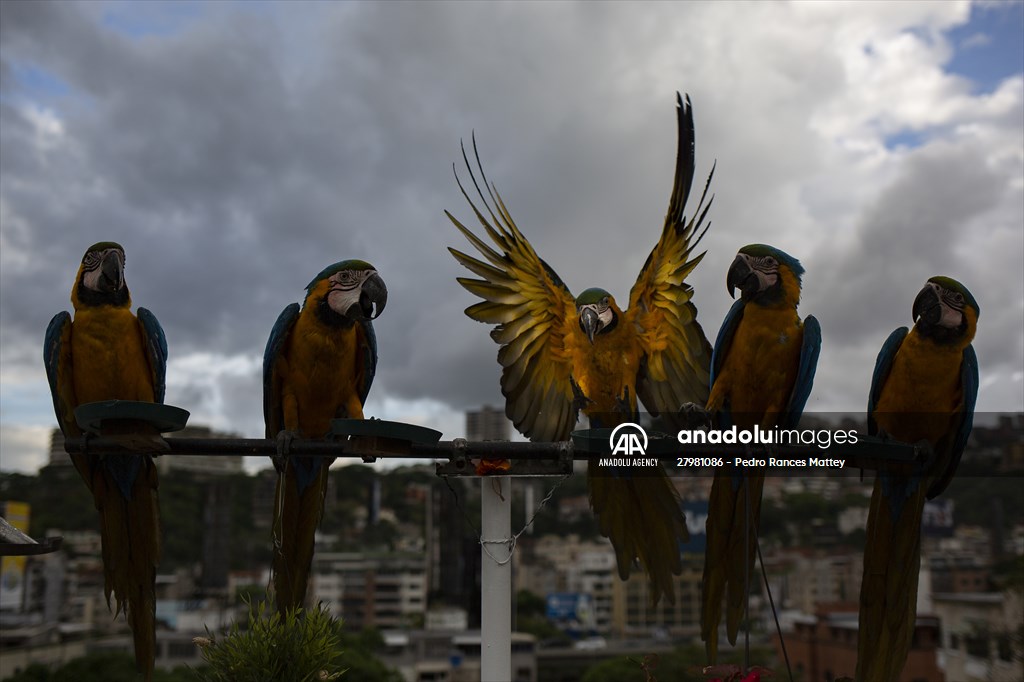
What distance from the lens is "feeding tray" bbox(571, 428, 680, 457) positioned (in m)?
5.04

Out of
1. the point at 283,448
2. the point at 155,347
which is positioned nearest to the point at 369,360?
the point at 283,448

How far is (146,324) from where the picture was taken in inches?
212

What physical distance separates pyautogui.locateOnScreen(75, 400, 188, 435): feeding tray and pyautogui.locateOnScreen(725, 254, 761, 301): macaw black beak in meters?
3.56

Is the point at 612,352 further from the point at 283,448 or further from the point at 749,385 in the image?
the point at 283,448

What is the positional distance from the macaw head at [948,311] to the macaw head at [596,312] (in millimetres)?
2091

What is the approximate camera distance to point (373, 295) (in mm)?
5203

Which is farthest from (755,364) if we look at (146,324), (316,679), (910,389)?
(146,324)

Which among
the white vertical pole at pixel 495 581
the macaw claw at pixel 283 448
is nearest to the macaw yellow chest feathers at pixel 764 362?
the white vertical pole at pixel 495 581

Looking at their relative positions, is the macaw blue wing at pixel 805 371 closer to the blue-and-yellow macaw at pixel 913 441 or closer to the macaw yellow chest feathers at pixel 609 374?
the blue-and-yellow macaw at pixel 913 441

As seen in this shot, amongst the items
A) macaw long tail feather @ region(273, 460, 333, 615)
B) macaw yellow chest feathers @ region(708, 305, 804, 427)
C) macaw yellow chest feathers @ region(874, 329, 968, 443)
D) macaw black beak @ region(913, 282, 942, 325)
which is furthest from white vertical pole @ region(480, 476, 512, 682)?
macaw black beak @ region(913, 282, 942, 325)

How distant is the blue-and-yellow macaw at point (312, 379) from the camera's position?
518cm

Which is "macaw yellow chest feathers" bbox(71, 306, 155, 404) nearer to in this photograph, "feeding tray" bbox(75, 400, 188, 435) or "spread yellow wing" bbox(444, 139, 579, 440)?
"feeding tray" bbox(75, 400, 188, 435)

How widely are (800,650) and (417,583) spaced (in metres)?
55.0

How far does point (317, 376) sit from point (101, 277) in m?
1.50
